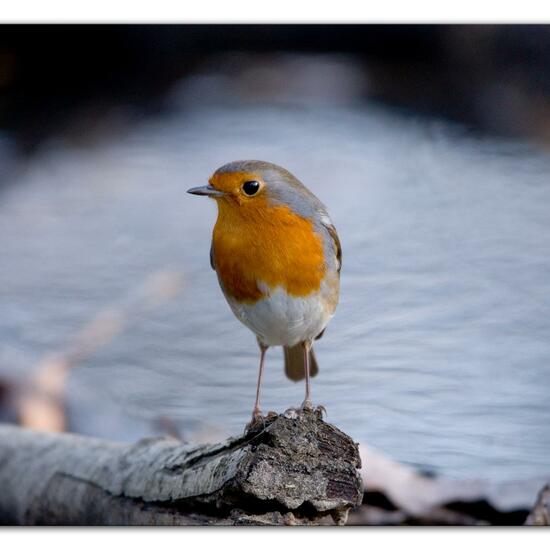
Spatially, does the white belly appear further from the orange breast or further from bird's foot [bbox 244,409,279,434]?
bird's foot [bbox 244,409,279,434]

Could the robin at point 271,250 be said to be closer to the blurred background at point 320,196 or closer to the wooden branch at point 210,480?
the wooden branch at point 210,480

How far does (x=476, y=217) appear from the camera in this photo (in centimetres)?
224

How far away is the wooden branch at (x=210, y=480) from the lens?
1.52 m

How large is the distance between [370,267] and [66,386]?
2.88ft

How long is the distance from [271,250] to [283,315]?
14 cm

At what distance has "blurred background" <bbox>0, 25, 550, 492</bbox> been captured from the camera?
85.7 inches

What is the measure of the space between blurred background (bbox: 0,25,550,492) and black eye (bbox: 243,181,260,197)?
1.82 ft

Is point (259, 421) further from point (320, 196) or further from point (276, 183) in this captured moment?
point (320, 196)

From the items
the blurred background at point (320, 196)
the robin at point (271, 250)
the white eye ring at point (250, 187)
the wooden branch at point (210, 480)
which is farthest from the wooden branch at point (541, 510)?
the white eye ring at point (250, 187)

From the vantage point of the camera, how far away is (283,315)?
1755 mm
